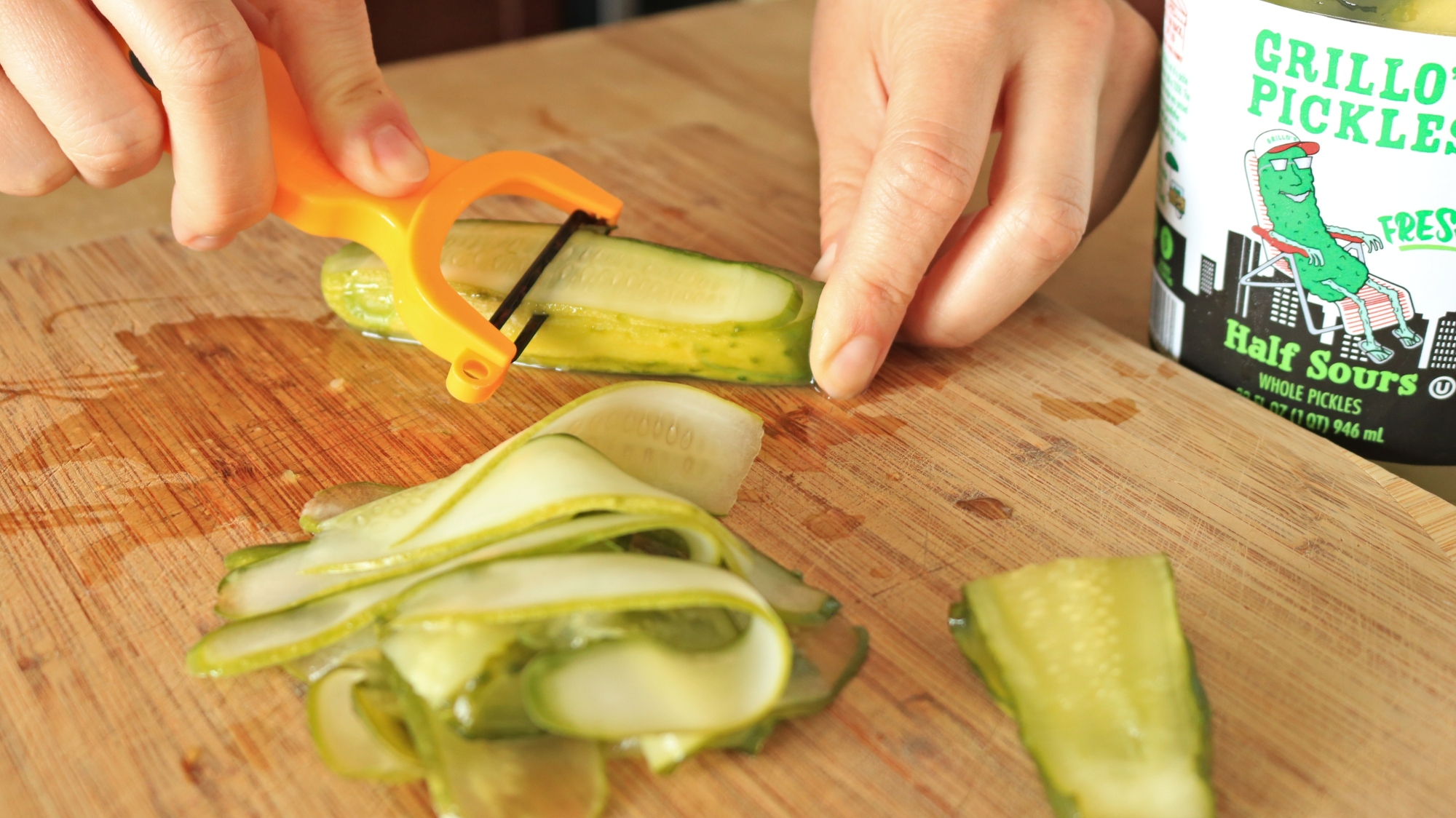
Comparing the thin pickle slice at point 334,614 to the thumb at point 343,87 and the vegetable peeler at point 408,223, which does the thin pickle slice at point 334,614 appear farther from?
the thumb at point 343,87

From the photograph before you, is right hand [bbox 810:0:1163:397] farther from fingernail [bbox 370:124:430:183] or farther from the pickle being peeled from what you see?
fingernail [bbox 370:124:430:183]

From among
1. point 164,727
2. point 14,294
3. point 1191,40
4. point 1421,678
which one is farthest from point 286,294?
point 1421,678

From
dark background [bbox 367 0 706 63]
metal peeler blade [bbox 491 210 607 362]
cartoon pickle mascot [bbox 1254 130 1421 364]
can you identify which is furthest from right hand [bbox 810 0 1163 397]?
dark background [bbox 367 0 706 63]

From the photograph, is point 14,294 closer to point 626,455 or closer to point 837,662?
point 626,455

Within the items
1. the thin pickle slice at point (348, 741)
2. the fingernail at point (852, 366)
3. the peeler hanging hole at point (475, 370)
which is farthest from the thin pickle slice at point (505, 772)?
the fingernail at point (852, 366)

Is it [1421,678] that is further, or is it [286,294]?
[286,294]

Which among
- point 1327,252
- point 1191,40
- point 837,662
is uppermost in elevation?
point 1191,40
